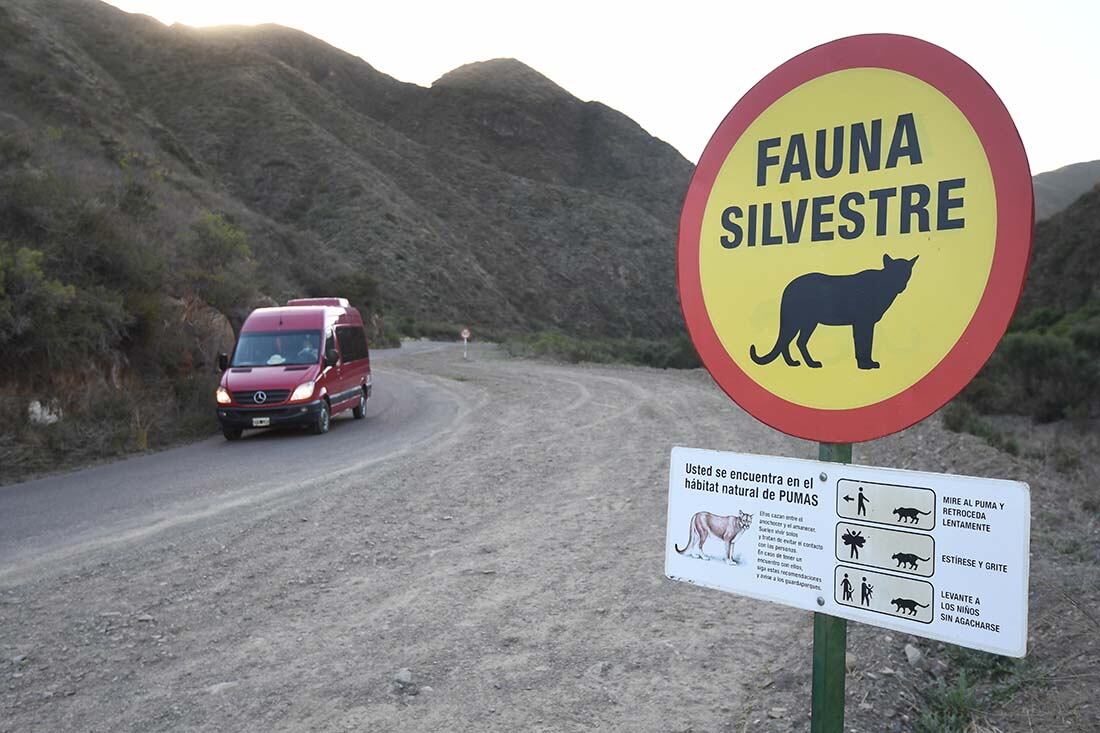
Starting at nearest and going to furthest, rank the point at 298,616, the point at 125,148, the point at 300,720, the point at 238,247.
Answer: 1. the point at 300,720
2. the point at 298,616
3. the point at 238,247
4. the point at 125,148

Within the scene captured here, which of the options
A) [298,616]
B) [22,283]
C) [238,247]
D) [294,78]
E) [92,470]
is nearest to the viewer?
[298,616]

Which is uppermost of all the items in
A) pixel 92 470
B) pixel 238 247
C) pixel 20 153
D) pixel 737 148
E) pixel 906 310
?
pixel 20 153

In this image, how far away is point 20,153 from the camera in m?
15.7

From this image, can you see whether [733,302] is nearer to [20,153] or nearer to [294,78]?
[20,153]

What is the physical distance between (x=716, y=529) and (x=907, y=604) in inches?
17.4

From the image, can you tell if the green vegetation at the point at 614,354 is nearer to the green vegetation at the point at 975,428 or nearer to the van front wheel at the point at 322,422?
the green vegetation at the point at 975,428

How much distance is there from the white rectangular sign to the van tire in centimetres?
1221

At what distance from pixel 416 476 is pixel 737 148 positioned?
7823mm

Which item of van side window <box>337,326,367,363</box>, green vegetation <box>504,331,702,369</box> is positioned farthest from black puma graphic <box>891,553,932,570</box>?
green vegetation <box>504,331,702,369</box>

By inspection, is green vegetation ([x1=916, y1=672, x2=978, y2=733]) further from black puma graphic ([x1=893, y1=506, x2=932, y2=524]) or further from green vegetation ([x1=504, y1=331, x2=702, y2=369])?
green vegetation ([x1=504, y1=331, x2=702, y2=369])

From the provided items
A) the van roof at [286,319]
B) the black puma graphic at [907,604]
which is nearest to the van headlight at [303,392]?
the van roof at [286,319]

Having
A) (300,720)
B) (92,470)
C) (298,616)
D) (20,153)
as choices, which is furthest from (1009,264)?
(20,153)

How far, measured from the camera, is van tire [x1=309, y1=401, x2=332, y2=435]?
13315mm

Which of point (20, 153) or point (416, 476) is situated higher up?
point (20, 153)
